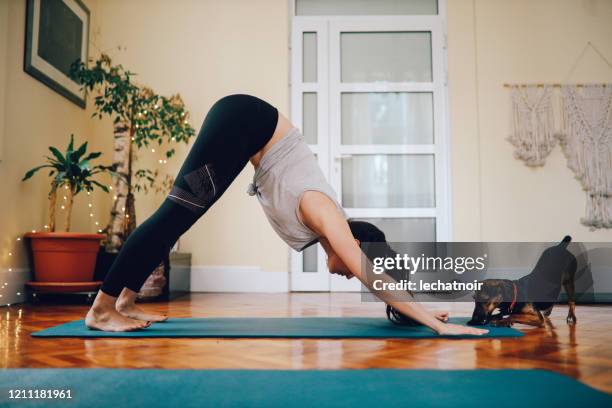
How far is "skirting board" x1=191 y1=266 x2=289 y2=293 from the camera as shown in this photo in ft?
13.2

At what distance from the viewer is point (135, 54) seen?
4242 mm

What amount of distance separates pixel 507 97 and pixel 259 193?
3104 millimetres

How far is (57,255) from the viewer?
9.67ft

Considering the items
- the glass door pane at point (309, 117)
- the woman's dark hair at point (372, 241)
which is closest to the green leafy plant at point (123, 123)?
the glass door pane at point (309, 117)

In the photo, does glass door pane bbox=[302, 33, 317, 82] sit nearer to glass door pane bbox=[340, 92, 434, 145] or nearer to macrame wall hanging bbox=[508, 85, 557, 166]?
glass door pane bbox=[340, 92, 434, 145]

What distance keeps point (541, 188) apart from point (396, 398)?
365 centimetres

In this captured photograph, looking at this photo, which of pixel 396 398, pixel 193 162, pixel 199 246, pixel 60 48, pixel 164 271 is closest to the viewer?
pixel 396 398

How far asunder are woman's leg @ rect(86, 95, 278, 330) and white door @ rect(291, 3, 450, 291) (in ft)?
8.40

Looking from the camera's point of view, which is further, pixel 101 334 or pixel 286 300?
pixel 286 300

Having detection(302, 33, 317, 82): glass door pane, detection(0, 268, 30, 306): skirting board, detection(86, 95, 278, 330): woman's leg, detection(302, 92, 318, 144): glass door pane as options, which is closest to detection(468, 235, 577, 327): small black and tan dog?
detection(86, 95, 278, 330): woman's leg

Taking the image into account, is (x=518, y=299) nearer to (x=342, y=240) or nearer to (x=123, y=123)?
(x=342, y=240)

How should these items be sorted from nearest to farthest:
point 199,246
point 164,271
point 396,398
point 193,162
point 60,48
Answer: point 396,398, point 193,162, point 164,271, point 60,48, point 199,246

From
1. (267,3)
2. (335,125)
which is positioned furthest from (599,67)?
(267,3)

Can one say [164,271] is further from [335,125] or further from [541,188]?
[541,188]
